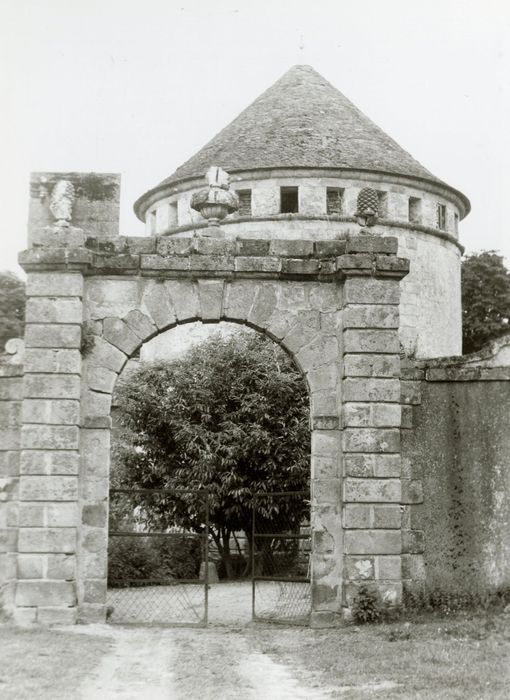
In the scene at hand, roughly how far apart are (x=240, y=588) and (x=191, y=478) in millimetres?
2644

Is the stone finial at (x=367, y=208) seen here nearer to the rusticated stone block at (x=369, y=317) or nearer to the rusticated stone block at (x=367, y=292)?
the rusticated stone block at (x=367, y=292)

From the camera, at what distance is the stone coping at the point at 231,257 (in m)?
12.2

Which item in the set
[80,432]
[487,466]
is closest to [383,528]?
[487,466]

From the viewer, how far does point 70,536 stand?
11656 millimetres

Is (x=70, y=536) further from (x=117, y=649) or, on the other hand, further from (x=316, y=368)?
(x=316, y=368)

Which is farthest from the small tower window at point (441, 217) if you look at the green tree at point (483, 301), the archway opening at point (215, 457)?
the archway opening at point (215, 457)

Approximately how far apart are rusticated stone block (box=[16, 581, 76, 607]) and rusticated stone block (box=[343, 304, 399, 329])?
4.33 metres

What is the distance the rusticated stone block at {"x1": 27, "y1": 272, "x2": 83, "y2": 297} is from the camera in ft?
39.4

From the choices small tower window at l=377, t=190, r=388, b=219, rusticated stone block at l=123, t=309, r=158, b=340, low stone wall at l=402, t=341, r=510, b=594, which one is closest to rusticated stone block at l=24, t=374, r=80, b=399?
rusticated stone block at l=123, t=309, r=158, b=340

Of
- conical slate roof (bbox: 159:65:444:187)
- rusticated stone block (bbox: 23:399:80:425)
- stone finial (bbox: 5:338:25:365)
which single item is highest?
conical slate roof (bbox: 159:65:444:187)

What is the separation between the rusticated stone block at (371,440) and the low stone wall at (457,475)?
343 mm

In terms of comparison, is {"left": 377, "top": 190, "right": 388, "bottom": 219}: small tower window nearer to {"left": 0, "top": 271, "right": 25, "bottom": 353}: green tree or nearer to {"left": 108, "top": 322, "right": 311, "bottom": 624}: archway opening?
{"left": 108, "top": 322, "right": 311, "bottom": 624}: archway opening

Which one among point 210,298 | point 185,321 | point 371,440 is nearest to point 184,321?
point 185,321

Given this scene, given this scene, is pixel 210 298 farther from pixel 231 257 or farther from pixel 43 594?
pixel 43 594
